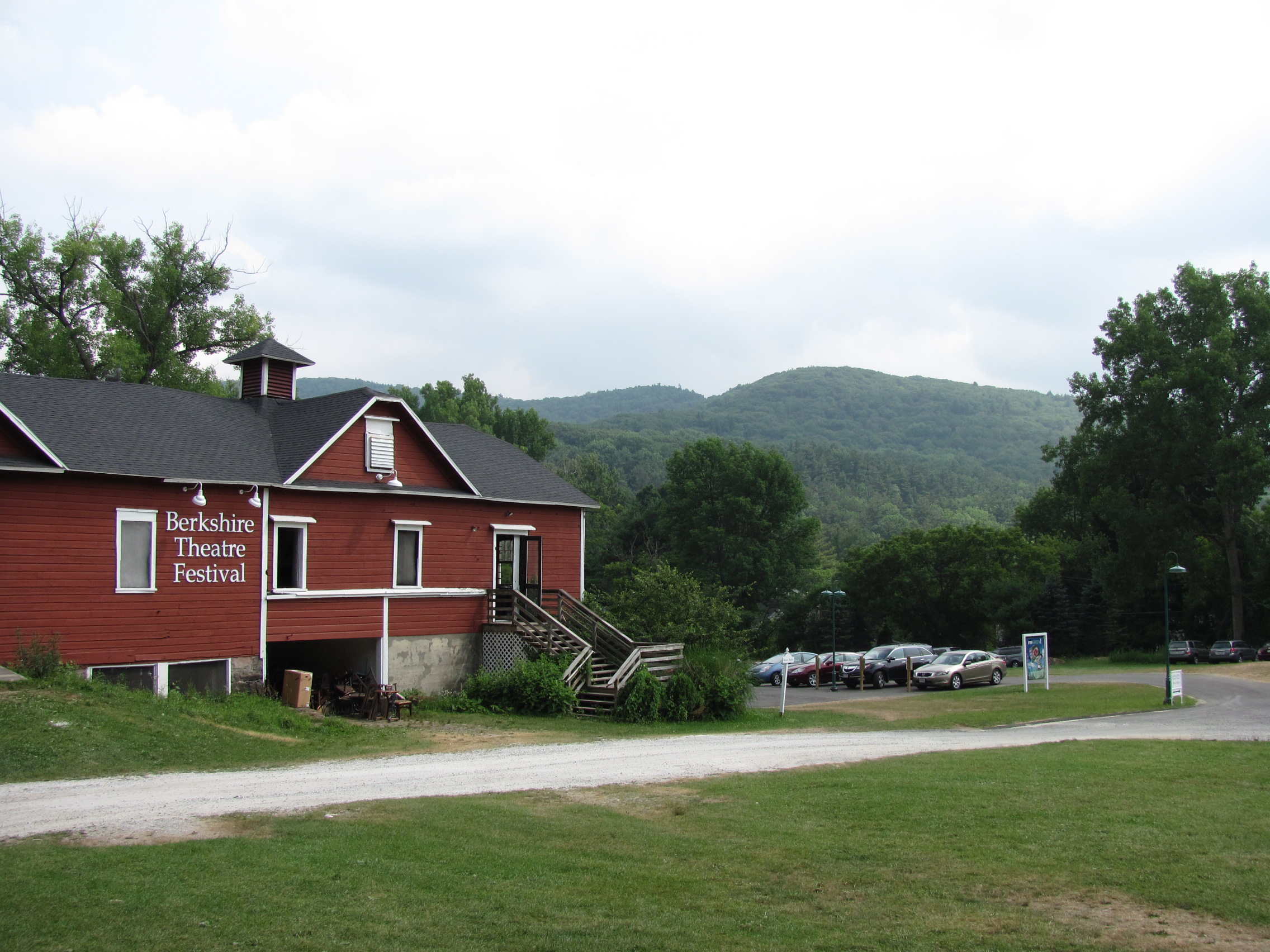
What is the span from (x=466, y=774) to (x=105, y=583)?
35.2 feet

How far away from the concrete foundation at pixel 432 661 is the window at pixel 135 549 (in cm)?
614

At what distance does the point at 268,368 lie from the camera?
90.4ft

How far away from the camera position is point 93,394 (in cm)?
2339

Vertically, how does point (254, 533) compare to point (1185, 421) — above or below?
below

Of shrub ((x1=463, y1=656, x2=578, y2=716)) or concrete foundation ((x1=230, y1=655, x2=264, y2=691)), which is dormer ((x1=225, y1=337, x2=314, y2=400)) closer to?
concrete foundation ((x1=230, y1=655, x2=264, y2=691))

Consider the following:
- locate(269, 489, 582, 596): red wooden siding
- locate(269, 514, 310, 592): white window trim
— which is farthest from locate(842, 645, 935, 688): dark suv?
locate(269, 514, 310, 592): white window trim

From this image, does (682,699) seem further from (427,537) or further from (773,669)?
(773,669)

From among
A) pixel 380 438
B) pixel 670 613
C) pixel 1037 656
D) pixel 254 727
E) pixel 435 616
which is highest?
pixel 380 438

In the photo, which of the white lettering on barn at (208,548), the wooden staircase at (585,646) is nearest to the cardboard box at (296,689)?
the white lettering on barn at (208,548)

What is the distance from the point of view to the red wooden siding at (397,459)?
80.7ft

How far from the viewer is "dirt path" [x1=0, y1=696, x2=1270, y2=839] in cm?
1070

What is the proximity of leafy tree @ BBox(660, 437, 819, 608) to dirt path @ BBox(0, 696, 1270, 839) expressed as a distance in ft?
164

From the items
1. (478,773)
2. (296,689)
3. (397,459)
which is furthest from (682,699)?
(478,773)

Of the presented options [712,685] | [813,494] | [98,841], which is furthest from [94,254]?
[813,494]
